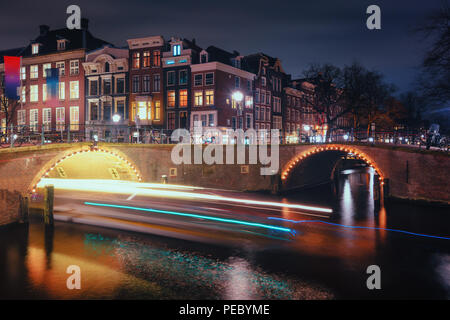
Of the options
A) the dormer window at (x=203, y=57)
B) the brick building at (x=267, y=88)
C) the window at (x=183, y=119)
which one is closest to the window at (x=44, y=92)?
the window at (x=183, y=119)

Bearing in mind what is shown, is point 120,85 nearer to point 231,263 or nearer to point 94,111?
point 94,111

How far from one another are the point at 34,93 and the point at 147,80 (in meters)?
18.9

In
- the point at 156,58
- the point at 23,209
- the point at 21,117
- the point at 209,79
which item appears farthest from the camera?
the point at 21,117

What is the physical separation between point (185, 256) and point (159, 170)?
57.1ft

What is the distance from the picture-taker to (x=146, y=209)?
22984mm

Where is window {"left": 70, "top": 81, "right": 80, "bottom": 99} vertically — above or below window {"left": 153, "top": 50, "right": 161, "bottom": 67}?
below

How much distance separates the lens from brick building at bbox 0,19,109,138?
47.9m

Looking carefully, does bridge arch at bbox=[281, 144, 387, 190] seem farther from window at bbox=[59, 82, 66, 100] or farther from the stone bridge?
window at bbox=[59, 82, 66, 100]

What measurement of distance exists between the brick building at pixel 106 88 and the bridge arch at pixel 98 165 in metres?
10.6

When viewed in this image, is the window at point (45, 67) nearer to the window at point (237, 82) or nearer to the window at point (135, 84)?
the window at point (135, 84)

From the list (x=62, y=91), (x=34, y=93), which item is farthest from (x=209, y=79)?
(x=34, y=93)

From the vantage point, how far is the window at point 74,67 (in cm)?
4794

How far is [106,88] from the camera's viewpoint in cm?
4678

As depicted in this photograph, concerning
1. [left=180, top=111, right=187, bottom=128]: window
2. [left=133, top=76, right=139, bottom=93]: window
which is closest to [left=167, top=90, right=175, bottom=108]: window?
[left=180, top=111, right=187, bottom=128]: window
